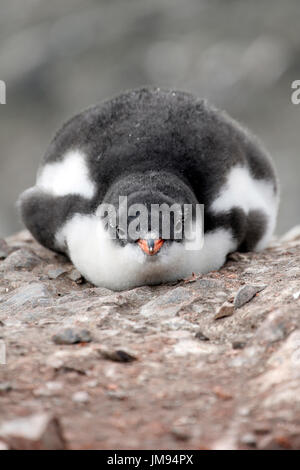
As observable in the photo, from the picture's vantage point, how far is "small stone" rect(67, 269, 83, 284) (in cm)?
666

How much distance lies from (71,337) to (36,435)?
1345mm

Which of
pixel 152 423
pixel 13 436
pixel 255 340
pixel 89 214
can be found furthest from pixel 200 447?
pixel 89 214

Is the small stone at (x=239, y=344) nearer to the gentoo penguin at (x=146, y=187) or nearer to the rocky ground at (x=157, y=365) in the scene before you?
the rocky ground at (x=157, y=365)

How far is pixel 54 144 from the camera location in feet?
24.6

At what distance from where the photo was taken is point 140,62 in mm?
25641

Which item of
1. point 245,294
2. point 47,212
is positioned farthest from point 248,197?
point 245,294

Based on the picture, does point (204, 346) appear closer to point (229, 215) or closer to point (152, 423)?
point (152, 423)

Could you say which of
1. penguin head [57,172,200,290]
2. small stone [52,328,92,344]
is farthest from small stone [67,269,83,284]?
small stone [52,328,92,344]

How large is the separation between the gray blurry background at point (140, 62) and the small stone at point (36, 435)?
1839 cm

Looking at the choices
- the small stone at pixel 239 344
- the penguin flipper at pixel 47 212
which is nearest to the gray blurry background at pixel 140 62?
the penguin flipper at pixel 47 212

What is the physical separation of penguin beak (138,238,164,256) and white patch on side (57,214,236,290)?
0.09m

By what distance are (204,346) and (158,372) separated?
529mm

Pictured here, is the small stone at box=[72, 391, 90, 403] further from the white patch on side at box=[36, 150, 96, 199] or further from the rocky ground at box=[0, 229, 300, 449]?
the white patch on side at box=[36, 150, 96, 199]

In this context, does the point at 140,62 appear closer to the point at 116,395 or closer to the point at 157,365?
the point at 157,365
